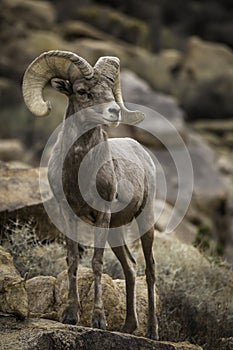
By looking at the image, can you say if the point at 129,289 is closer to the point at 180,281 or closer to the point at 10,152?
the point at 180,281

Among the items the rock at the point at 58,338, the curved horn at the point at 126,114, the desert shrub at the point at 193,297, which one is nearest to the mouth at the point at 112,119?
the curved horn at the point at 126,114

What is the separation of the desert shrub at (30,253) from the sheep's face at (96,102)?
2.68 m

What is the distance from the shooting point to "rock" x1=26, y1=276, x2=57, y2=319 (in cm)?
759

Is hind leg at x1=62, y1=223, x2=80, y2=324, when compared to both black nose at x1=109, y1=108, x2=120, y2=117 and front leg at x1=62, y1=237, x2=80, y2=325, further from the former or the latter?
black nose at x1=109, y1=108, x2=120, y2=117

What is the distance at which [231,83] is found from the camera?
107ft

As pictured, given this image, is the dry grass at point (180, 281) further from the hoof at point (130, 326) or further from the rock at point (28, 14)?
the rock at point (28, 14)

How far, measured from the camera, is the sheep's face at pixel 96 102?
663 cm

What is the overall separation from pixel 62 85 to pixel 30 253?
9.70 feet

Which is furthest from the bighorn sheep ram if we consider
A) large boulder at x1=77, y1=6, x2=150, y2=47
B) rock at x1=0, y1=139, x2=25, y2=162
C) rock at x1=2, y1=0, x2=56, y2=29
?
large boulder at x1=77, y1=6, x2=150, y2=47

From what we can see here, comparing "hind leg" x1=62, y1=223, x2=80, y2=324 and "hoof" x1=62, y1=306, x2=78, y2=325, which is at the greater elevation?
"hind leg" x1=62, y1=223, x2=80, y2=324

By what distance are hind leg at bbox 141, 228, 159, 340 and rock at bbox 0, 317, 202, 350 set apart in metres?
0.76

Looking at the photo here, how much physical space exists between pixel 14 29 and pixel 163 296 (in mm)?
21817

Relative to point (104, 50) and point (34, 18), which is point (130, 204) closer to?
point (104, 50)

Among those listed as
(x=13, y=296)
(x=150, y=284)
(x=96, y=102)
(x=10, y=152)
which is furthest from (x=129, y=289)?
(x=10, y=152)
